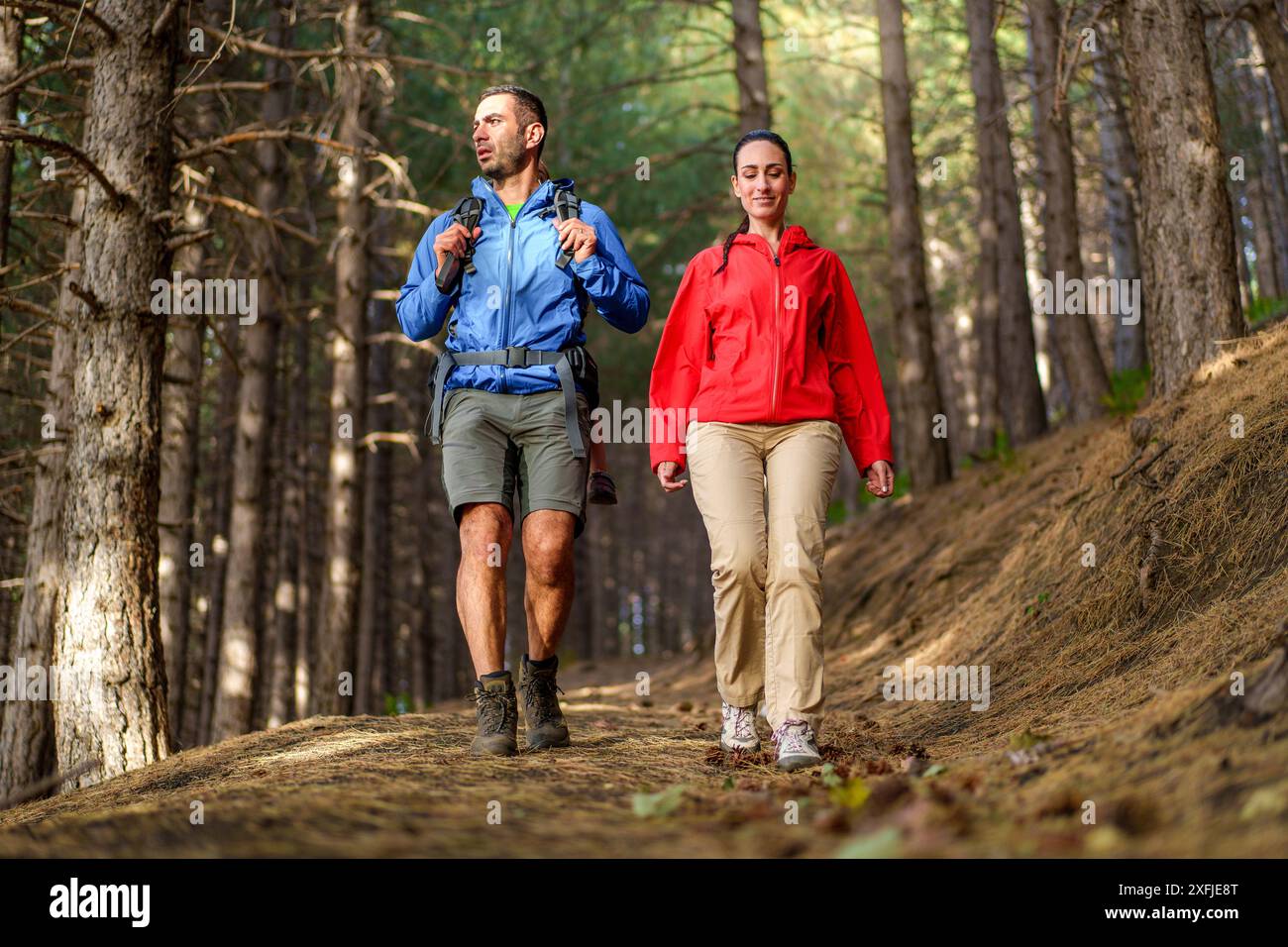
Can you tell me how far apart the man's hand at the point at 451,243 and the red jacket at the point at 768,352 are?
966mm

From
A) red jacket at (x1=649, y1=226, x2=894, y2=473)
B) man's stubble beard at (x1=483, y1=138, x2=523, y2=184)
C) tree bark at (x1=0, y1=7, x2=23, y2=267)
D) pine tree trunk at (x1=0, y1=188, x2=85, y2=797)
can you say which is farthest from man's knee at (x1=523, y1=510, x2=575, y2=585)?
tree bark at (x1=0, y1=7, x2=23, y2=267)

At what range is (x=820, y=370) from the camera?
5008 mm

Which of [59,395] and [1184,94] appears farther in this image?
[59,395]

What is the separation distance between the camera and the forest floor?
8.56 ft

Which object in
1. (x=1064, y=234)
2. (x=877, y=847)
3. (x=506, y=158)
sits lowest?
(x=877, y=847)

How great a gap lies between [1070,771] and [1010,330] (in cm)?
999

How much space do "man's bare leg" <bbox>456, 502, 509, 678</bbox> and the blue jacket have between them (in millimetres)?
579

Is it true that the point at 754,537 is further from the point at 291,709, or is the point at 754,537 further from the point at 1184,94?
the point at 291,709

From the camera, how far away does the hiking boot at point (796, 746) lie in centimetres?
440

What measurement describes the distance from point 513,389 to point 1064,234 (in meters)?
8.14

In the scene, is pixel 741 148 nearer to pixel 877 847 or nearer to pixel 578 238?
pixel 578 238

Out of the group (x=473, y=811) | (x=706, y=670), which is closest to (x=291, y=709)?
(x=706, y=670)

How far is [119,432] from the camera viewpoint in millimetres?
6051

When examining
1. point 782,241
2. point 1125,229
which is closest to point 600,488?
point 782,241
